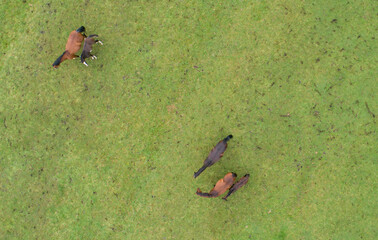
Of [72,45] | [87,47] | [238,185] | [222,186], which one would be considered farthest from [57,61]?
[238,185]

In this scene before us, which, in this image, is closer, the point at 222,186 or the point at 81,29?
the point at 222,186

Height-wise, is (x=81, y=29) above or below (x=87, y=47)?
above

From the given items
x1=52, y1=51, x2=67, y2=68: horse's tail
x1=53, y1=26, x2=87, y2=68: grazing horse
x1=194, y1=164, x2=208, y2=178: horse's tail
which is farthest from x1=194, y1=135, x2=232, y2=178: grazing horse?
x1=52, y1=51, x2=67, y2=68: horse's tail

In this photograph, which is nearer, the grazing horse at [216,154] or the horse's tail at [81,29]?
the grazing horse at [216,154]

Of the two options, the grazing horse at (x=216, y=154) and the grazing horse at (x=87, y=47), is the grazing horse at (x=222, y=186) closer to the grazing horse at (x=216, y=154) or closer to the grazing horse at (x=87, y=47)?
the grazing horse at (x=216, y=154)

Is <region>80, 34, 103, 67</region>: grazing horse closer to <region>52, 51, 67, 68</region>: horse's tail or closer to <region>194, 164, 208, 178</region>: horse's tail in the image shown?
<region>52, 51, 67, 68</region>: horse's tail

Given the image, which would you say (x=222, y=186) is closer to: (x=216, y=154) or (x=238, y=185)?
(x=238, y=185)

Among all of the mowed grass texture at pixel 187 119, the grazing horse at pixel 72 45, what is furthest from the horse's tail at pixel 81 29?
the mowed grass texture at pixel 187 119
